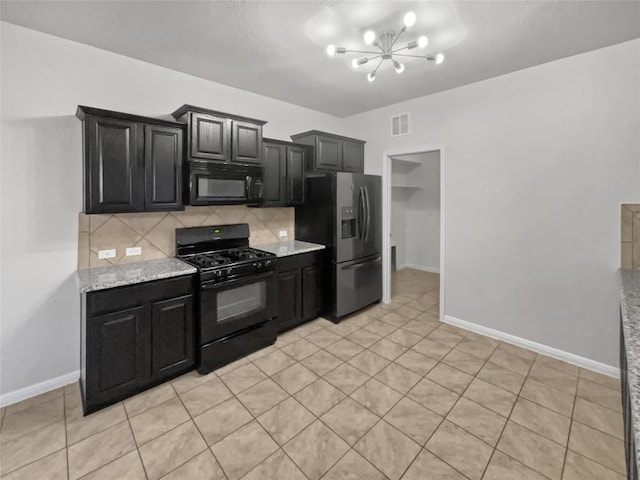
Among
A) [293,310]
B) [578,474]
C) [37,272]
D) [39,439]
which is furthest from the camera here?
[293,310]

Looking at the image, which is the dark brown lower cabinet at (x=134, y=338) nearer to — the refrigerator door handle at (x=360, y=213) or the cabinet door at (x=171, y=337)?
the cabinet door at (x=171, y=337)

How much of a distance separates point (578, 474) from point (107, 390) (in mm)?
3092

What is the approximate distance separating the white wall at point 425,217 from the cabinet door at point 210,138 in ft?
14.2

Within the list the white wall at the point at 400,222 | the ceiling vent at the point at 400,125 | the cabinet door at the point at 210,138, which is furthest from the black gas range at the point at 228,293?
the white wall at the point at 400,222

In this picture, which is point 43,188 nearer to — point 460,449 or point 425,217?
point 460,449

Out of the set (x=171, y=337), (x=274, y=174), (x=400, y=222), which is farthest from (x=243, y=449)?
(x=400, y=222)

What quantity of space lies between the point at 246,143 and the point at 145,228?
1.31 meters

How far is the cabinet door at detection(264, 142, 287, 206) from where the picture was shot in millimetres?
3552

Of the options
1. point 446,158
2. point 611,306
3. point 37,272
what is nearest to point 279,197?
point 446,158

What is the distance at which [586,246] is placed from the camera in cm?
276

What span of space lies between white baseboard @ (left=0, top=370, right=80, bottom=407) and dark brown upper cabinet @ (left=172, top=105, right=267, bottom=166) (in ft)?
7.09

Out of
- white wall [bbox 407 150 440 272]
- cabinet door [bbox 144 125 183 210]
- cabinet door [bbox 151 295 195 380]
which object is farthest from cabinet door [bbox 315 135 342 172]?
white wall [bbox 407 150 440 272]

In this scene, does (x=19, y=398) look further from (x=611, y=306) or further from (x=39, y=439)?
(x=611, y=306)

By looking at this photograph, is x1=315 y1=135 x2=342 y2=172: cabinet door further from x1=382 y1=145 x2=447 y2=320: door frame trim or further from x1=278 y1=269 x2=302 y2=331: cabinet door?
x1=278 y1=269 x2=302 y2=331: cabinet door
